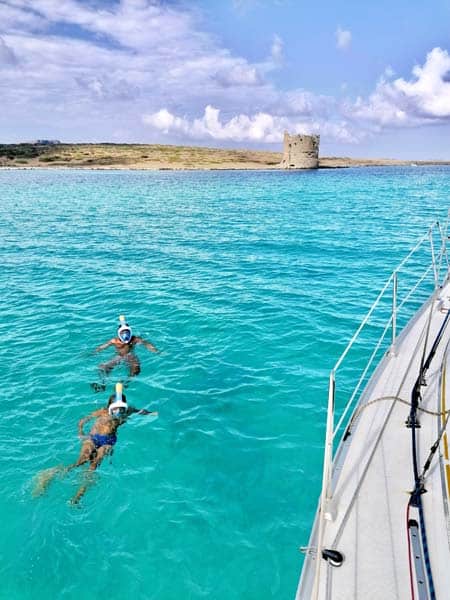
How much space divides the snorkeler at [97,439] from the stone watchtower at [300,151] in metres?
158

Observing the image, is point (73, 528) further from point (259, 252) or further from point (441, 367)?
point (259, 252)

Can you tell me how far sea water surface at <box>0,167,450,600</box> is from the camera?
702 cm

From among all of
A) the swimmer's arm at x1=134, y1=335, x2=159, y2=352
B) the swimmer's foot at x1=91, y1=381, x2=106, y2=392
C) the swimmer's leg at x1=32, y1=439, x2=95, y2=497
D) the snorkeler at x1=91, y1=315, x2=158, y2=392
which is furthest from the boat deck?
the swimmer's arm at x1=134, y1=335, x2=159, y2=352

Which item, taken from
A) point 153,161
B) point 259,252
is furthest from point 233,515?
point 153,161

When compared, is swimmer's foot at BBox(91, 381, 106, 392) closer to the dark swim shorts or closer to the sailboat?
the dark swim shorts

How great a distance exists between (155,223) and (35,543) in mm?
35522

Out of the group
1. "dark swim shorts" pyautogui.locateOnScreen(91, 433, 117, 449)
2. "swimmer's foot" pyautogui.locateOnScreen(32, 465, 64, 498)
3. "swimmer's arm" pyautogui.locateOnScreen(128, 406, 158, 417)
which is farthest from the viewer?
"swimmer's arm" pyautogui.locateOnScreen(128, 406, 158, 417)

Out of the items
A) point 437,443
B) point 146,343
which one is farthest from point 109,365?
point 437,443

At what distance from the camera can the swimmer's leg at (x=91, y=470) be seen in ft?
27.0

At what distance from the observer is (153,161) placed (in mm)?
182875

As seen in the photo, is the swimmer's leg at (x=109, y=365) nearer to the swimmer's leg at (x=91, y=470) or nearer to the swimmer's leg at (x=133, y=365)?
the swimmer's leg at (x=133, y=365)

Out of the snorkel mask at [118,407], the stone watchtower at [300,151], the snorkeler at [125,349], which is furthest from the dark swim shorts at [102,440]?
the stone watchtower at [300,151]

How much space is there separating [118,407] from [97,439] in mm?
806

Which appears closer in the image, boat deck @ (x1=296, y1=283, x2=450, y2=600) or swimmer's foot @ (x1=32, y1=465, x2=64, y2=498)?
boat deck @ (x1=296, y1=283, x2=450, y2=600)
